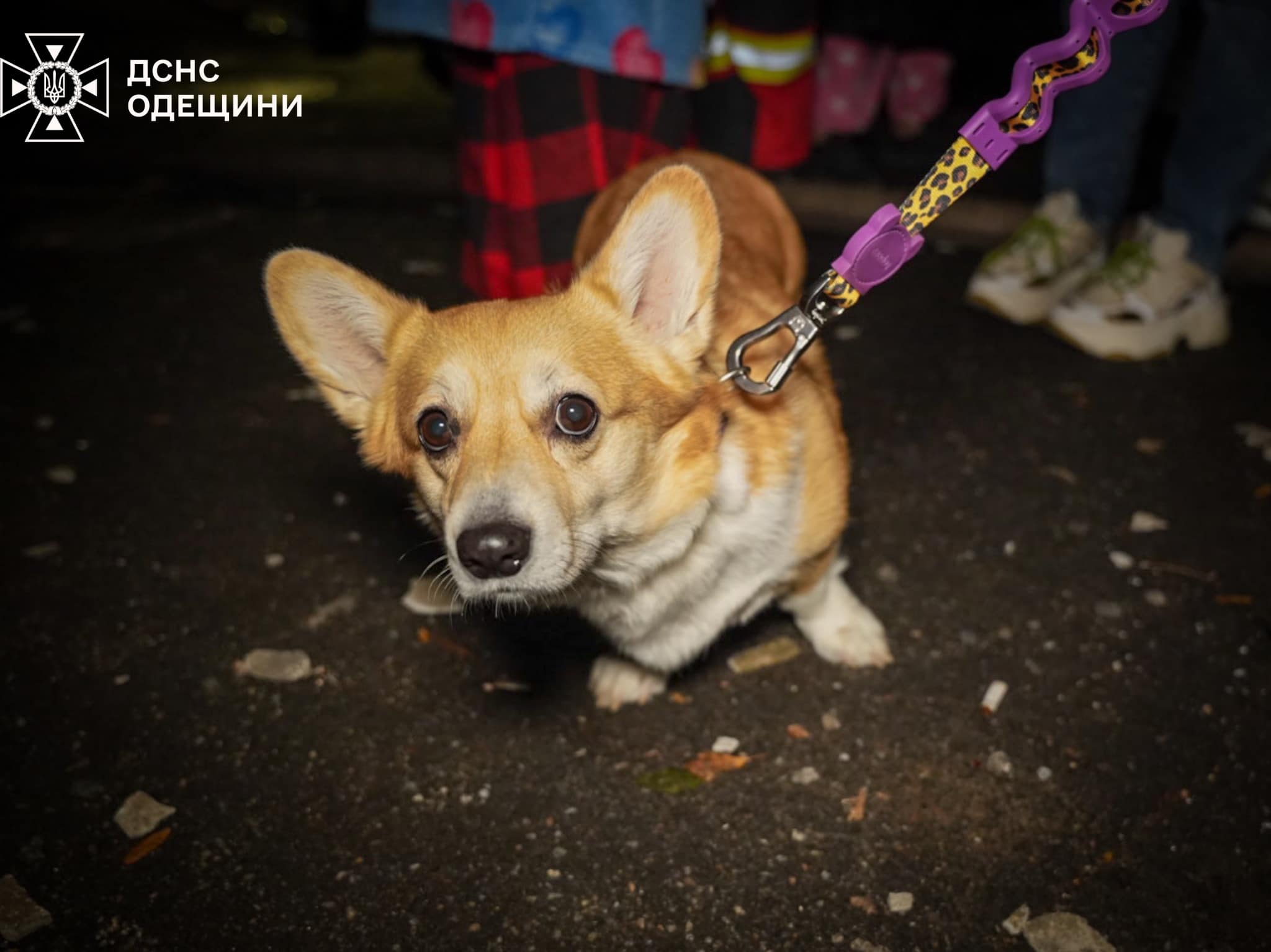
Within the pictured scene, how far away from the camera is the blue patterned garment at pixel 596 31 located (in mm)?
2658

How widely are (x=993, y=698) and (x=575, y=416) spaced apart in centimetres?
111

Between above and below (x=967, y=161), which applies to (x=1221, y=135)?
below

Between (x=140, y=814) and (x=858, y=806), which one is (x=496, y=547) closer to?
(x=858, y=806)

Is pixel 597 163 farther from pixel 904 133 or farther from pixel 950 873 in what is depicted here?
pixel 904 133

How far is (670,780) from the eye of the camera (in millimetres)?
1943

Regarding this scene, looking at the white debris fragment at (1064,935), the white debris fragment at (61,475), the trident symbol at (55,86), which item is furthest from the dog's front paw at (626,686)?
the trident symbol at (55,86)

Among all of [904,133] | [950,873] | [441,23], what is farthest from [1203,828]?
[904,133]

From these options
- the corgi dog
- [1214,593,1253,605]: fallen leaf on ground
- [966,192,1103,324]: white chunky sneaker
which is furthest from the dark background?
the corgi dog

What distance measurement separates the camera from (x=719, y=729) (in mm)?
2057

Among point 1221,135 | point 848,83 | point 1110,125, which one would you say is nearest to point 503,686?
point 1110,125

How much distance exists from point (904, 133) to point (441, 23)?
2758 mm

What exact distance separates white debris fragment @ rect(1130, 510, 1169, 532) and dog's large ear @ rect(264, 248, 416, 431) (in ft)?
6.22

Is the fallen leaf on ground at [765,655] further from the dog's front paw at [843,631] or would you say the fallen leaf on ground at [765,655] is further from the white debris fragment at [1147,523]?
the white debris fragment at [1147,523]

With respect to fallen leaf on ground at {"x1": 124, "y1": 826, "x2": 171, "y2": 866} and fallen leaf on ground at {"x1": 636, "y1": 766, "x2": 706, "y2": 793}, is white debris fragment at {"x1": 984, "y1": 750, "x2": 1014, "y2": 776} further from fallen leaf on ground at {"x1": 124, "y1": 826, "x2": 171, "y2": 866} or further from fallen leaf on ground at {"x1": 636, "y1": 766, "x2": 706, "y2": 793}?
fallen leaf on ground at {"x1": 124, "y1": 826, "x2": 171, "y2": 866}
